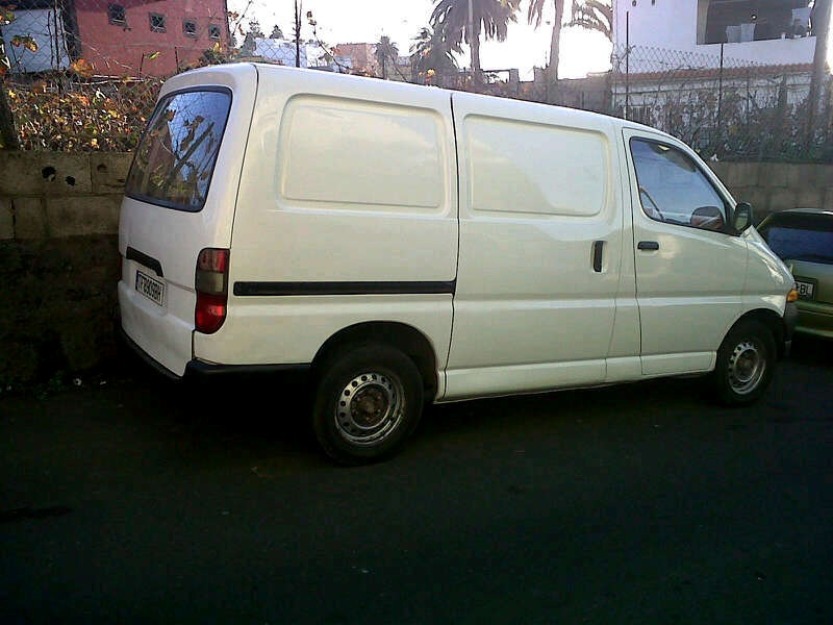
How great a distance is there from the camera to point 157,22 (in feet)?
35.7

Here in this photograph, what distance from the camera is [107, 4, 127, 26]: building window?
9109 millimetres

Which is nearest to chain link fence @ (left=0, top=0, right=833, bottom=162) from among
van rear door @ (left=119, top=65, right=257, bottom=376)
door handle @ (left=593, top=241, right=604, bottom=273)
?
van rear door @ (left=119, top=65, right=257, bottom=376)

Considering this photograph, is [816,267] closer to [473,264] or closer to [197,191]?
[473,264]

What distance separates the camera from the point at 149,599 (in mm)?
3012

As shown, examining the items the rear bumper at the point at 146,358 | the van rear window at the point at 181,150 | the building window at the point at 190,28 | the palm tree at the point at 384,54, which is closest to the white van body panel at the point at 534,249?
the van rear window at the point at 181,150

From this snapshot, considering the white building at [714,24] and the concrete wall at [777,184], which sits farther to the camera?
the white building at [714,24]

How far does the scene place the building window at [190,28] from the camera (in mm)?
7662

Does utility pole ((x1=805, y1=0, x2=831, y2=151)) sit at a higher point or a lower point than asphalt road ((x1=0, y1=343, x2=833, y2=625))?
higher

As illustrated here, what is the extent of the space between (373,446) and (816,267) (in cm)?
522

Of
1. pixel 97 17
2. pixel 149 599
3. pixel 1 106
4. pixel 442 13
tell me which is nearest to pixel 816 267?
pixel 149 599

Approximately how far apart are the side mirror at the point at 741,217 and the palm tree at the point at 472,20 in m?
35.6

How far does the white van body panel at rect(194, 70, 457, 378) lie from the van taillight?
45mm

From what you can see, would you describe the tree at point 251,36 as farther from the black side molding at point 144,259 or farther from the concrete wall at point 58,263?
the black side molding at point 144,259

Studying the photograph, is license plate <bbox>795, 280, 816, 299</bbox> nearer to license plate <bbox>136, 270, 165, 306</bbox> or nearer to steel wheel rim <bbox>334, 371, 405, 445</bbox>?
steel wheel rim <bbox>334, 371, 405, 445</bbox>
